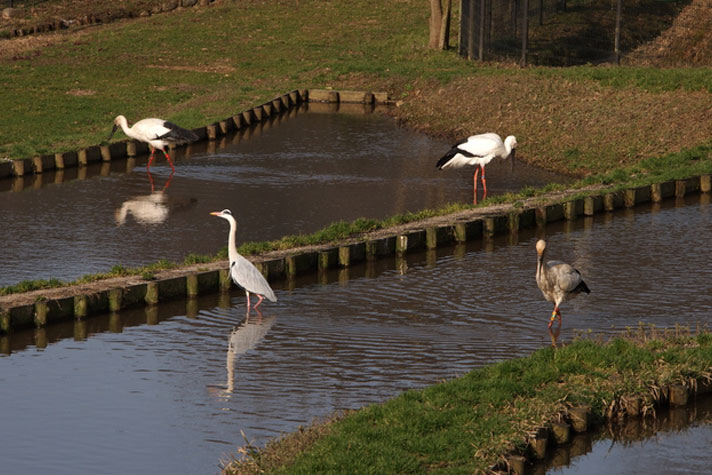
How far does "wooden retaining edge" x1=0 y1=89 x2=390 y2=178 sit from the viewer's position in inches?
1096

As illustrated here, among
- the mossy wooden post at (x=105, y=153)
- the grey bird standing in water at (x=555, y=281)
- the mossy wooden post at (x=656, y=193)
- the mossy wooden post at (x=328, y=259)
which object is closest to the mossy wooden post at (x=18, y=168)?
the mossy wooden post at (x=105, y=153)

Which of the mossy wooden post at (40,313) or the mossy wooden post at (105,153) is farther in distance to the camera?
the mossy wooden post at (105,153)

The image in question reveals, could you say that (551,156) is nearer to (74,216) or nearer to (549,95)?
(549,95)

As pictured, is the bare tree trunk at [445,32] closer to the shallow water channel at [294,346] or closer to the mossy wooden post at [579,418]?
the shallow water channel at [294,346]

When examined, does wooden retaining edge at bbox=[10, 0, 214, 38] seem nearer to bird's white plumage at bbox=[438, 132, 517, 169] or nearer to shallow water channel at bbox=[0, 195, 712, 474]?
bird's white plumage at bbox=[438, 132, 517, 169]

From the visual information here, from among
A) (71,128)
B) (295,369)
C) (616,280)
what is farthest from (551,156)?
(295,369)

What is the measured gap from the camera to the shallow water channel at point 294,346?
11805 millimetres

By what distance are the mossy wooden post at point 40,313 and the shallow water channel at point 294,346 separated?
14cm

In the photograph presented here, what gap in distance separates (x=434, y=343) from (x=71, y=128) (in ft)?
71.3

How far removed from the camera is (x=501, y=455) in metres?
10.4

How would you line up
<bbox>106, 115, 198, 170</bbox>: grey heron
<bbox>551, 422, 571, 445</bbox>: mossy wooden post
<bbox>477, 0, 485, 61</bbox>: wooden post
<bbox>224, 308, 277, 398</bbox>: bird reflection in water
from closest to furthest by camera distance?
<bbox>551, 422, 571, 445</bbox>: mossy wooden post
<bbox>224, 308, 277, 398</bbox>: bird reflection in water
<bbox>106, 115, 198, 170</bbox>: grey heron
<bbox>477, 0, 485, 61</bbox>: wooden post

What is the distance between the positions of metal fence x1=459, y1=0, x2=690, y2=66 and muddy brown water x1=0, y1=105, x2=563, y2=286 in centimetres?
974

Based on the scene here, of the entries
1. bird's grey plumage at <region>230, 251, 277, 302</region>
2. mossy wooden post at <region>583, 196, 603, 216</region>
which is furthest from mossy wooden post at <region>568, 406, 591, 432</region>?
mossy wooden post at <region>583, 196, 603, 216</region>

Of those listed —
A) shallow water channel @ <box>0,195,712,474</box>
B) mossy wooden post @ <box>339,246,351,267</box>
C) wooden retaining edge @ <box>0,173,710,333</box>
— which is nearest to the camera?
shallow water channel @ <box>0,195,712,474</box>
